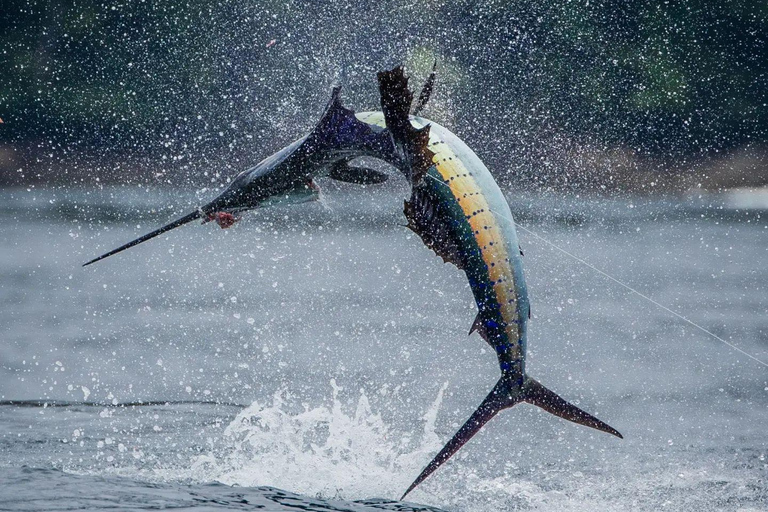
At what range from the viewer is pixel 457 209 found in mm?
3586

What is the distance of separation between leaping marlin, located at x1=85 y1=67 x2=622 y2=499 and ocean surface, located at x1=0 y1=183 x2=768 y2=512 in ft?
1.65

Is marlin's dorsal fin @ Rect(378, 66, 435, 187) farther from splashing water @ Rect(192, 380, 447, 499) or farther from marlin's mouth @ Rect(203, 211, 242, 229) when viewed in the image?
splashing water @ Rect(192, 380, 447, 499)

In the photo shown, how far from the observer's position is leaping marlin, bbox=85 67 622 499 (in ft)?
11.5

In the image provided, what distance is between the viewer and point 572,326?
1125 centimetres

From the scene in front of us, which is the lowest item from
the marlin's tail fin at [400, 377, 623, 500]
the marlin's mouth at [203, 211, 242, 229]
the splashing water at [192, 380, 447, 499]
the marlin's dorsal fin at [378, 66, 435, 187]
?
the splashing water at [192, 380, 447, 499]

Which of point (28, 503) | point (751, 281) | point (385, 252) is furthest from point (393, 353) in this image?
point (385, 252)

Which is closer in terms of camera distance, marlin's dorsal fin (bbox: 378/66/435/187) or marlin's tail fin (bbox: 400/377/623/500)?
marlin's dorsal fin (bbox: 378/66/435/187)

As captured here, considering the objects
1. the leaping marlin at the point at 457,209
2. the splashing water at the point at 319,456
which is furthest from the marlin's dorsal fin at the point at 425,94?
the splashing water at the point at 319,456

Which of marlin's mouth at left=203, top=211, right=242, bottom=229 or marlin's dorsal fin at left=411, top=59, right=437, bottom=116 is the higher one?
marlin's dorsal fin at left=411, top=59, right=437, bottom=116

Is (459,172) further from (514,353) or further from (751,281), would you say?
→ (751,281)

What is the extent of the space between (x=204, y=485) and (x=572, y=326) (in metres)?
7.13

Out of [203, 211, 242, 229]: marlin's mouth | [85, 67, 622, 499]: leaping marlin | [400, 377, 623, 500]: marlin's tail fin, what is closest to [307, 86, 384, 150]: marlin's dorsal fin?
[85, 67, 622, 499]: leaping marlin

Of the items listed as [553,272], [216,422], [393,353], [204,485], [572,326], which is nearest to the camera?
[204,485]

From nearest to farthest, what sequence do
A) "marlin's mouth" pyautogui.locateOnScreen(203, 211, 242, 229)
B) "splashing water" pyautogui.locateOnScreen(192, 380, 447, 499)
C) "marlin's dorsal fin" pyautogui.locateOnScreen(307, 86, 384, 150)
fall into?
"marlin's dorsal fin" pyautogui.locateOnScreen(307, 86, 384, 150), "marlin's mouth" pyautogui.locateOnScreen(203, 211, 242, 229), "splashing water" pyautogui.locateOnScreen(192, 380, 447, 499)
